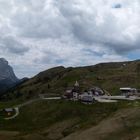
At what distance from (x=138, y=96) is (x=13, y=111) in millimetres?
56074

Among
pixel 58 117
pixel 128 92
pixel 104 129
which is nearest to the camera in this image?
pixel 104 129

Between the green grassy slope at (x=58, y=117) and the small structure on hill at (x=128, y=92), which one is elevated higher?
the small structure on hill at (x=128, y=92)

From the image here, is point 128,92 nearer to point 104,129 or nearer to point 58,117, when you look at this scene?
point 58,117

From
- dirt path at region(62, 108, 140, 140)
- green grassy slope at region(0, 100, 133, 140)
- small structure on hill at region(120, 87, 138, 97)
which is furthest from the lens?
small structure on hill at region(120, 87, 138, 97)

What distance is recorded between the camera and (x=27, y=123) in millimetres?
150875

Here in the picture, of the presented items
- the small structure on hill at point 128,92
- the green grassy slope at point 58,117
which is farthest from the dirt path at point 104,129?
the small structure on hill at point 128,92

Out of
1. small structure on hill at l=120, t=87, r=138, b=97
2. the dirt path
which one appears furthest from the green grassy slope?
small structure on hill at l=120, t=87, r=138, b=97

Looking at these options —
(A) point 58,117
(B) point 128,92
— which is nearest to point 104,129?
(A) point 58,117

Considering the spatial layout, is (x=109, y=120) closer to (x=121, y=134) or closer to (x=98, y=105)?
(x=121, y=134)

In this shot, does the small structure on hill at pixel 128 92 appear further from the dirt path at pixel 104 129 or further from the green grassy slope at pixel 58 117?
the dirt path at pixel 104 129

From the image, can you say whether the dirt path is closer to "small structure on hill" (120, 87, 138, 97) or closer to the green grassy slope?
the green grassy slope

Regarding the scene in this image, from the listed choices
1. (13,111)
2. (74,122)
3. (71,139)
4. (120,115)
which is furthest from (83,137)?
(13,111)

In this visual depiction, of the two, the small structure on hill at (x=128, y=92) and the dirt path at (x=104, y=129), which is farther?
the small structure on hill at (x=128, y=92)

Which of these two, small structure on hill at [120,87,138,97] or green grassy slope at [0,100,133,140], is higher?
small structure on hill at [120,87,138,97]
